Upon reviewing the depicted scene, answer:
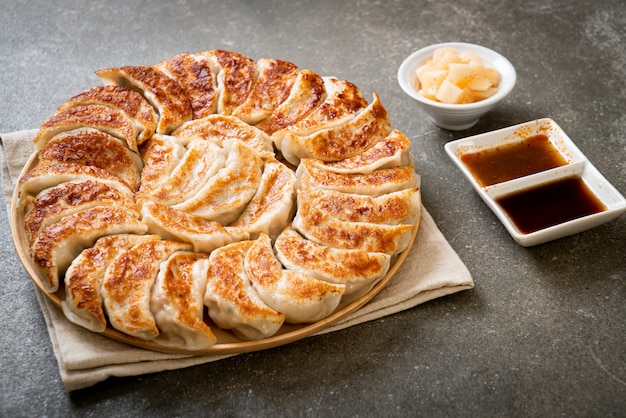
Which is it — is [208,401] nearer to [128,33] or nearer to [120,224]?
[120,224]

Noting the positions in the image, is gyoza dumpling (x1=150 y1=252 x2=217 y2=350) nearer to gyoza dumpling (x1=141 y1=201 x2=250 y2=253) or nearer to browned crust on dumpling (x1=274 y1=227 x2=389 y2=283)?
gyoza dumpling (x1=141 y1=201 x2=250 y2=253)

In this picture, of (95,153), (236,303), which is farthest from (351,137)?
(95,153)

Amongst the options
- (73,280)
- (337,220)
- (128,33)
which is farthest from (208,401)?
(128,33)

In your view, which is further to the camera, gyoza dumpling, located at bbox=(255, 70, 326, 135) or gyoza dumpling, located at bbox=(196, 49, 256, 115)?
gyoza dumpling, located at bbox=(196, 49, 256, 115)

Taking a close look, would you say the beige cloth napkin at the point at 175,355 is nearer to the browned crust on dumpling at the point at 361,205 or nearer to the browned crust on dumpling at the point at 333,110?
the browned crust on dumpling at the point at 361,205

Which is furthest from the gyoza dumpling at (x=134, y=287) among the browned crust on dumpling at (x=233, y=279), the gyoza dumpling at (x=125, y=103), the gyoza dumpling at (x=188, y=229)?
the gyoza dumpling at (x=125, y=103)

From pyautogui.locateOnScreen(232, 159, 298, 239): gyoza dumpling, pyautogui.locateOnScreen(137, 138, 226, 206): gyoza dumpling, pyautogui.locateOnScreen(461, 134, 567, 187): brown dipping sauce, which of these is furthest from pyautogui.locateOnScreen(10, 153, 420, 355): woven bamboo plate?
pyautogui.locateOnScreen(461, 134, 567, 187): brown dipping sauce

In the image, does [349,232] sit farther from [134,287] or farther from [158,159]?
[158,159]
